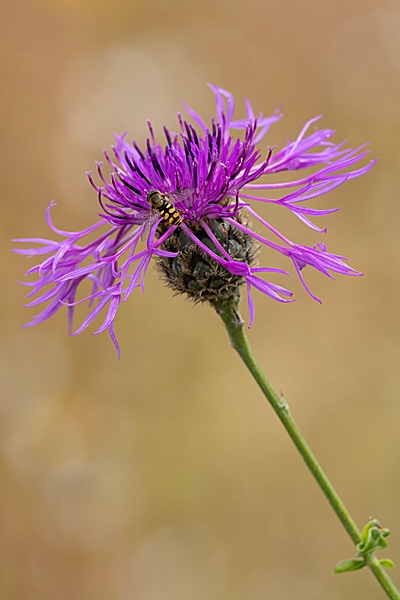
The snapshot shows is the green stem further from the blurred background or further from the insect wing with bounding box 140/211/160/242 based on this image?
the blurred background

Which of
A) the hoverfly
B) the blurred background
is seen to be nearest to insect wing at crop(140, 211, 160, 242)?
the hoverfly

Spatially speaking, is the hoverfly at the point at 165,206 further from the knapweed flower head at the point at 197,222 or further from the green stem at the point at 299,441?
the green stem at the point at 299,441

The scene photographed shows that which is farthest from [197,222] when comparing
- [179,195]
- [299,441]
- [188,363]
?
[188,363]

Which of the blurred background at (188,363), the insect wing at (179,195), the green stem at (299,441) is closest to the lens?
the green stem at (299,441)

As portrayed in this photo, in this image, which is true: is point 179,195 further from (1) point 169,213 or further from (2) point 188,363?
(2) point 188,363

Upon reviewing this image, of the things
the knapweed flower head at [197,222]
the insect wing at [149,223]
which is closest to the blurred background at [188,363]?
the knapweed flower head at [197,222]

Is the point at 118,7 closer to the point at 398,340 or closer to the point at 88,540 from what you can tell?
the point at 398,340
